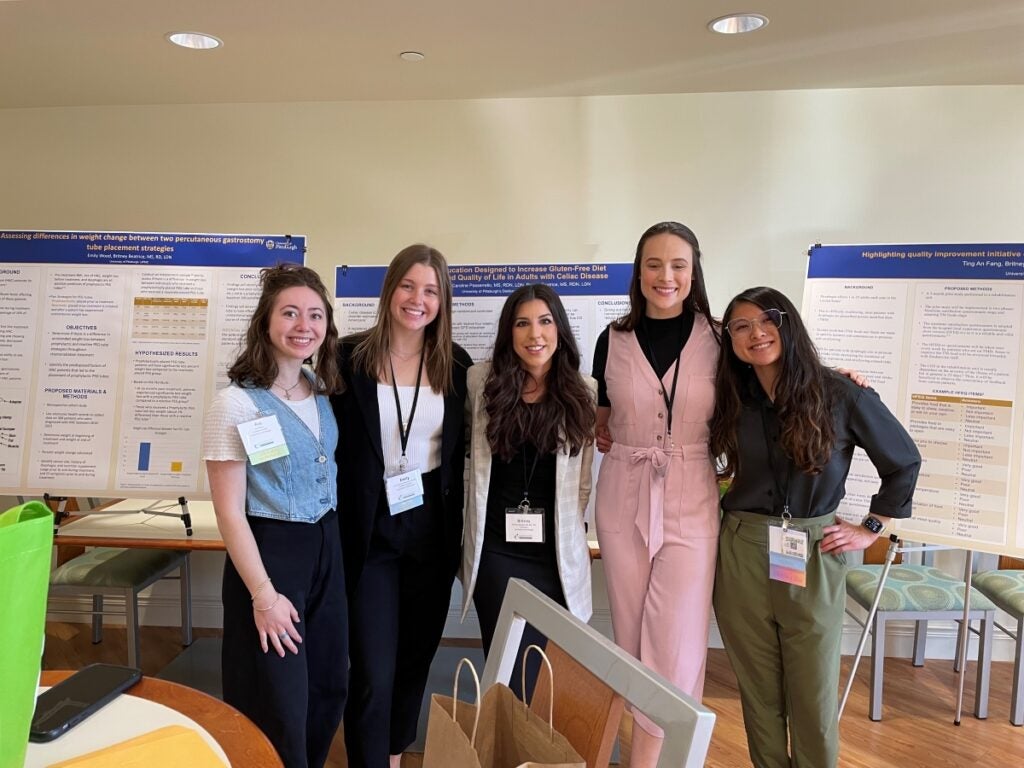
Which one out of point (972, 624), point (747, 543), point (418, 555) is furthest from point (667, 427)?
point (972, 624)

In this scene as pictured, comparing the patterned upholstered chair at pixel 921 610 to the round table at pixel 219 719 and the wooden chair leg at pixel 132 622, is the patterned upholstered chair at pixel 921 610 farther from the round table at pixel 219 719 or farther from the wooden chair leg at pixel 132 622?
the wooden chair leg at pixel 132 622

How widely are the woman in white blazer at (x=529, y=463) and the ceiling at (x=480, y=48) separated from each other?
1216mm

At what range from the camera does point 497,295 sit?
280 cm

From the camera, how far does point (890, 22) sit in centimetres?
240

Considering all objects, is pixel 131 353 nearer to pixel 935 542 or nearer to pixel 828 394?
pixel 828 394

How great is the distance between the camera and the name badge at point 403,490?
6.00 ft

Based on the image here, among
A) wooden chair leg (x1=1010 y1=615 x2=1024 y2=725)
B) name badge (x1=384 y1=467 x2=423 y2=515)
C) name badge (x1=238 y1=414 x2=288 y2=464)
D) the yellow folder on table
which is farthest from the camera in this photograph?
wooden chair leg (x1=1010 y1=615 x2=1024 y2=725)

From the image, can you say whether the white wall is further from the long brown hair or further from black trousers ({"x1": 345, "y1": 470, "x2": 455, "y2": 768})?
black trousers ({"x1": 345, "y1": 470, "x2": 455, "y2": 768})

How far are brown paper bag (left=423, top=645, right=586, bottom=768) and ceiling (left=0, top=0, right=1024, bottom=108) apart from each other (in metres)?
2.17

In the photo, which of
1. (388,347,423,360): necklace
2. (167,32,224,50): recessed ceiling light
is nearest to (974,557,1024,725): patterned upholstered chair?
(388,347,423,360): necklace

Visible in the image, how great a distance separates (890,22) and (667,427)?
5.79 feet

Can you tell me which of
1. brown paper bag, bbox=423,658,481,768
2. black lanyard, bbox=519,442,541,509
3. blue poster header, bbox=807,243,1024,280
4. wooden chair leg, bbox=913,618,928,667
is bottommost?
wooden chair leg, bbox=913,618,928,667

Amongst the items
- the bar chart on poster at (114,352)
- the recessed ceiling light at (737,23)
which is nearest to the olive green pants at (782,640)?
the recessed ceiling light at (737,23)

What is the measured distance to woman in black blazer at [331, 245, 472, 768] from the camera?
1848mm
